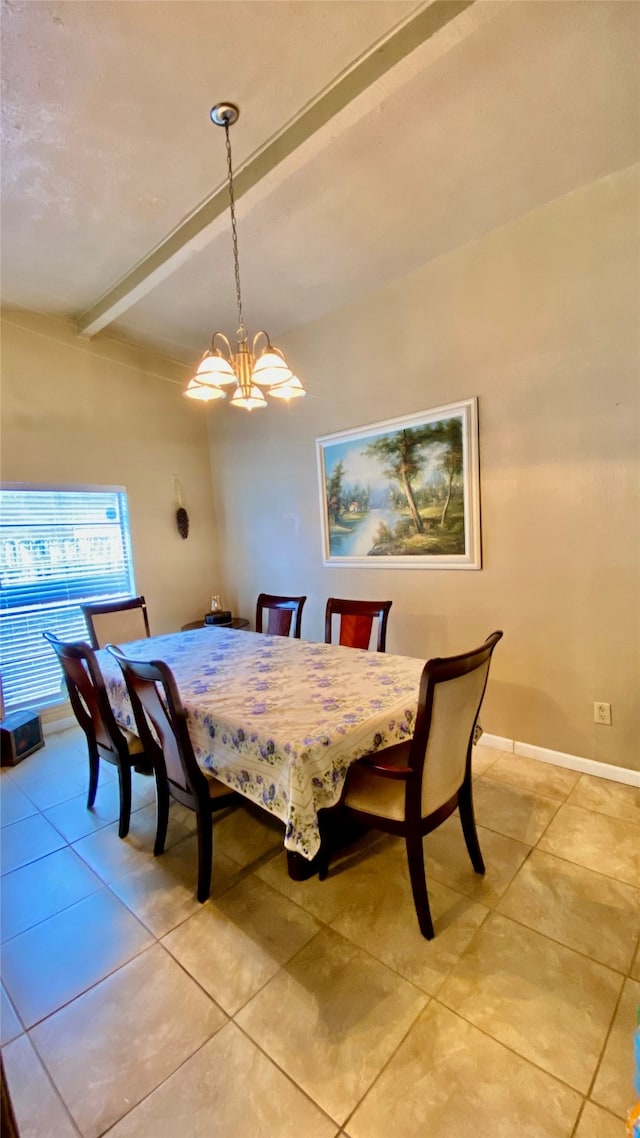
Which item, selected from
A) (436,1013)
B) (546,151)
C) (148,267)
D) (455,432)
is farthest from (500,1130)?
(148,267)

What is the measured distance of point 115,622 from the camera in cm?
288

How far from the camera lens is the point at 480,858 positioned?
69.6 inches

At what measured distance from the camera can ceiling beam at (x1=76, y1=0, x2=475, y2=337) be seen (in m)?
1.45

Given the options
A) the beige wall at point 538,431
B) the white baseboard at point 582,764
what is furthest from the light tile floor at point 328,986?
the beige wall at point 538,431

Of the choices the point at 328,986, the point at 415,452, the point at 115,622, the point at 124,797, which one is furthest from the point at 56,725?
the point at 415,452

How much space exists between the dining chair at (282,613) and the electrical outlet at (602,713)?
5.47ft

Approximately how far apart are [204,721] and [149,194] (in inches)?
92.8

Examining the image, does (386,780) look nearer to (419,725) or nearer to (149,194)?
(419,725)

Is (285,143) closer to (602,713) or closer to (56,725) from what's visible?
(602,713)

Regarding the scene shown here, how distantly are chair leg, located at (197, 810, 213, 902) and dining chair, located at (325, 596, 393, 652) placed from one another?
3.89 feet

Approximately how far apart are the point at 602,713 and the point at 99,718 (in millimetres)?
2461

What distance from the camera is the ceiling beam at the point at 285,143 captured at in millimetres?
1448

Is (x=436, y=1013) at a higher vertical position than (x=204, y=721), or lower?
lower

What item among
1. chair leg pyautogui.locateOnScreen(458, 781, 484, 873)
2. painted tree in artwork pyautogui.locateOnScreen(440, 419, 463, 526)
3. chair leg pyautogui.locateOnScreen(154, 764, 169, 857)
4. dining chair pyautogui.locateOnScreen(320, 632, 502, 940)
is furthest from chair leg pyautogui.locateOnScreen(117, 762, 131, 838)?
painted tree in artwork pyautogui.locateOnScreen(440, 419, 463, 526)
